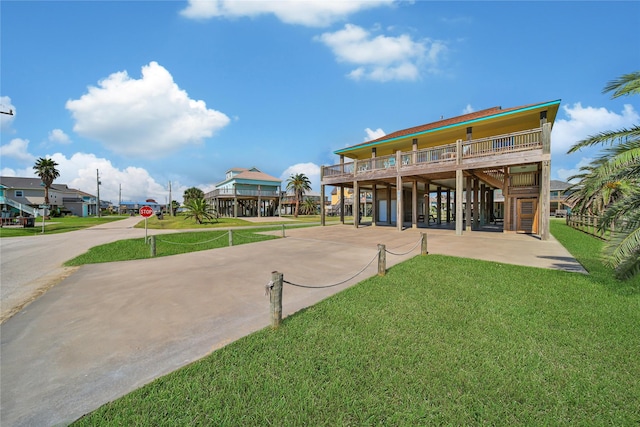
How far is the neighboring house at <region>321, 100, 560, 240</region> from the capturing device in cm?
1354

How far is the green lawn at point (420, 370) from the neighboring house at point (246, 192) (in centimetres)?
3837

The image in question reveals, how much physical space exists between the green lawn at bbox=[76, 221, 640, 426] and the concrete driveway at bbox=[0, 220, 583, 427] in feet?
1.52

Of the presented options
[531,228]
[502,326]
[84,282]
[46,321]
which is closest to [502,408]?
[502,326]

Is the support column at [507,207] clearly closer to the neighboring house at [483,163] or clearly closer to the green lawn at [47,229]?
the neighboring house at [483,163]

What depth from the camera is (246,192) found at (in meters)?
42.1

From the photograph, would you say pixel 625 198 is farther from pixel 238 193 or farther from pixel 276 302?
pixel 238 193

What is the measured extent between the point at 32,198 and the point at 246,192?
45.1 metres

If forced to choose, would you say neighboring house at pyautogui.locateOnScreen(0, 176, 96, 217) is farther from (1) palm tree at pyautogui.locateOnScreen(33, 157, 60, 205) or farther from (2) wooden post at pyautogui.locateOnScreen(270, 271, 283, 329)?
(2) wooden post at pyautogui.locateOnScreen(270, 271, 283, 329)

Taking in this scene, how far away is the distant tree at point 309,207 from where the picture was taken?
54069 mm

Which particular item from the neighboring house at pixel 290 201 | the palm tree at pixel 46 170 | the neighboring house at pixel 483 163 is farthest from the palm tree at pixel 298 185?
the palm tree at pixel 46 170

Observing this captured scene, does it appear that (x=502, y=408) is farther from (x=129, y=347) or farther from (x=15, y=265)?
(x=15, y=265)

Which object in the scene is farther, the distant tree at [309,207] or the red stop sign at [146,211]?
the distant tree at [309,207]

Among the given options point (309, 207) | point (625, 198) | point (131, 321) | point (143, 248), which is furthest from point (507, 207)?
point (309, 207)

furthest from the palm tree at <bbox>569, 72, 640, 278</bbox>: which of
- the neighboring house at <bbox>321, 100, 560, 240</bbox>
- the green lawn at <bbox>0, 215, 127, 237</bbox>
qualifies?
the green lawn at <bbox>0, 215, 127, 237</bbox>
